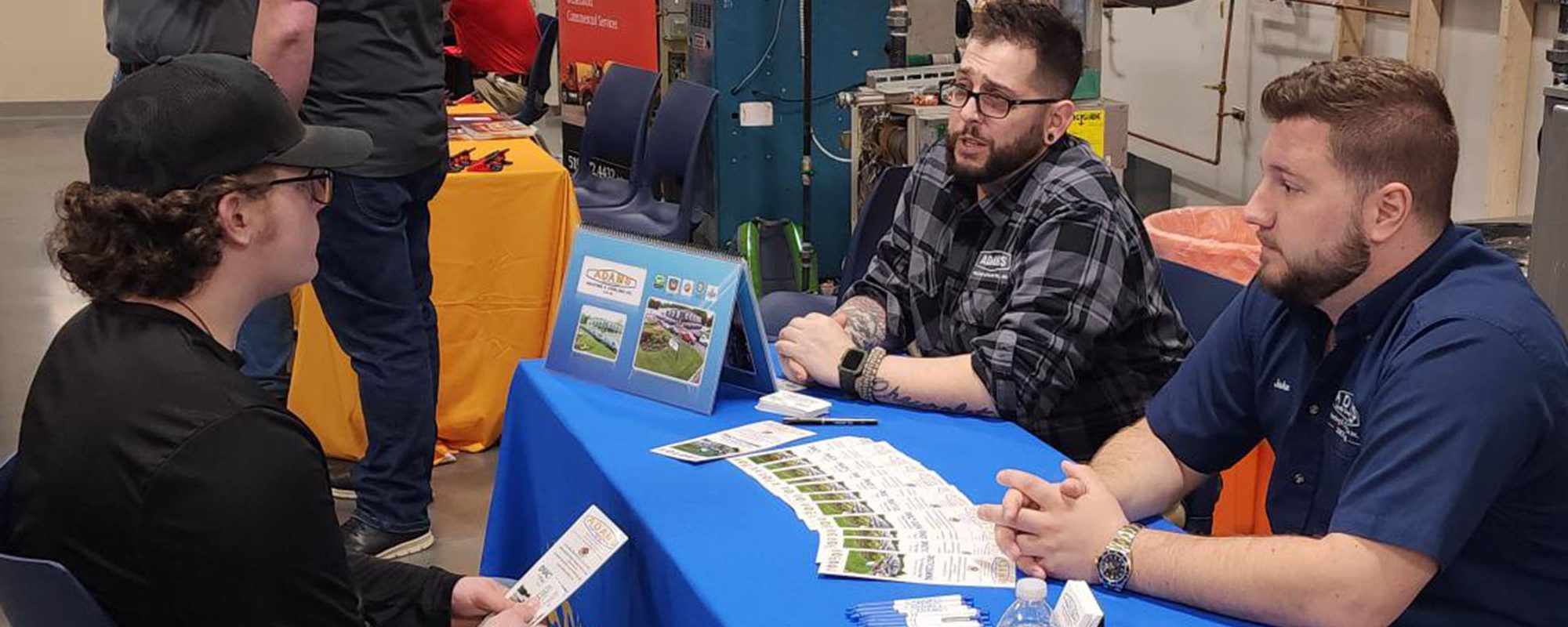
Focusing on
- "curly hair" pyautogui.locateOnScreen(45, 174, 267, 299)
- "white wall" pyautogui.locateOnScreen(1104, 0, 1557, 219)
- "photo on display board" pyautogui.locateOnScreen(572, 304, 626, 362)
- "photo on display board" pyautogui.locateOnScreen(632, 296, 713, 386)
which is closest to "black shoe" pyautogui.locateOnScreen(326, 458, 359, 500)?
"photo on display board" pyautogui.locateOnScreen(572, 304, 626, 362)

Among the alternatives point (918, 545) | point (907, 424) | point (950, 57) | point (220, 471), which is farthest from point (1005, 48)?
point (950, 57)

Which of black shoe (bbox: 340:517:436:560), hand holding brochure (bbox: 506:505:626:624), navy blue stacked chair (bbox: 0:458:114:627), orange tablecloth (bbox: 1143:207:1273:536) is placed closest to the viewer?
navy blue stacked chair (bbox: 0:458:114:627)

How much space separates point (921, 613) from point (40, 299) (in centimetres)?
532

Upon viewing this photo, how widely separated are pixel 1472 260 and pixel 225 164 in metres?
1.34

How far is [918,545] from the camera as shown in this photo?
1875mm

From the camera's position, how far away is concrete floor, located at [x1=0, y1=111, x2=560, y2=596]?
3854 mm

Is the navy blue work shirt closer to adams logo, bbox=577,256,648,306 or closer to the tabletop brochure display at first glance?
the tabletop brochure display

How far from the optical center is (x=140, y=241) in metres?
1.67

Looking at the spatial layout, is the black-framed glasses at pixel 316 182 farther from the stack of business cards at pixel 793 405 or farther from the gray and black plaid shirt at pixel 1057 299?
the gray and black plaid shirt at pixel 1057 299

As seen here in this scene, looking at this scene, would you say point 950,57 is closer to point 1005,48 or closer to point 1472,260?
point 1005,48

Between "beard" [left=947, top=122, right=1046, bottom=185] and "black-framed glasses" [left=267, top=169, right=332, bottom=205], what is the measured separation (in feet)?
3.75

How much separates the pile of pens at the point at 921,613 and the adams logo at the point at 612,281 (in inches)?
35.8

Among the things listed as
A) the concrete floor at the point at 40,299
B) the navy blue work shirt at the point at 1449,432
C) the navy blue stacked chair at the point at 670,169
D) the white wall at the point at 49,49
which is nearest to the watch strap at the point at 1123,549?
the navy blue work shirt at the point at 1449,432

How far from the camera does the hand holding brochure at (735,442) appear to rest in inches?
87.7
